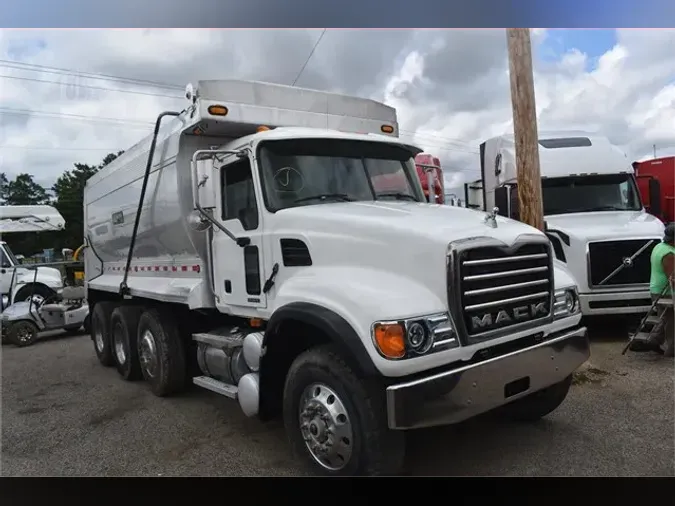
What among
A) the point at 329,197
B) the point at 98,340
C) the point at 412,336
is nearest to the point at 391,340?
the point at 412,336

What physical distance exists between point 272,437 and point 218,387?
0.66 m

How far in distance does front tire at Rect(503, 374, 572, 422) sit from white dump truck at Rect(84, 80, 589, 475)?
0.05 ft

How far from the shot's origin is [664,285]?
6957mm

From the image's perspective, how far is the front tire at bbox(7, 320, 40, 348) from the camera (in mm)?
11055

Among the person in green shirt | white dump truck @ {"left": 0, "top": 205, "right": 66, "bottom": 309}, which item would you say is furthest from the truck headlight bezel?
white dump truck @ {"left": 0, "top": 205, "right": 66, "bottom": 309}

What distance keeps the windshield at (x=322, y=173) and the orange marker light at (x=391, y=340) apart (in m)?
1.55

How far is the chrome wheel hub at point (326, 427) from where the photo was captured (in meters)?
3.58

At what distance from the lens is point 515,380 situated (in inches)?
143

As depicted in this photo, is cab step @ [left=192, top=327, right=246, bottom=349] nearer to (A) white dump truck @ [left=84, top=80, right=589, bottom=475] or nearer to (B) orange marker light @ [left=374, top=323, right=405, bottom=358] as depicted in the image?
(A) white dump truck @ [left=84, top=80, right=589, bottom=475]

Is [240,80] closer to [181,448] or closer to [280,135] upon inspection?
[280,135]

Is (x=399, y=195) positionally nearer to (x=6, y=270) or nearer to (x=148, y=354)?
(x=148, y=354)

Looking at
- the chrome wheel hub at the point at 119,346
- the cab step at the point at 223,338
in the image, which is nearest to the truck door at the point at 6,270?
the chrome wheel hub at the point at 119,346

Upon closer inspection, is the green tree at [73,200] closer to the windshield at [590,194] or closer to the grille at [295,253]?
the grille at [295,253]

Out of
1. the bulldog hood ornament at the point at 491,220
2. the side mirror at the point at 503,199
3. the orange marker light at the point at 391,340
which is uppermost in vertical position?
the side mirror at the point at 503,199
